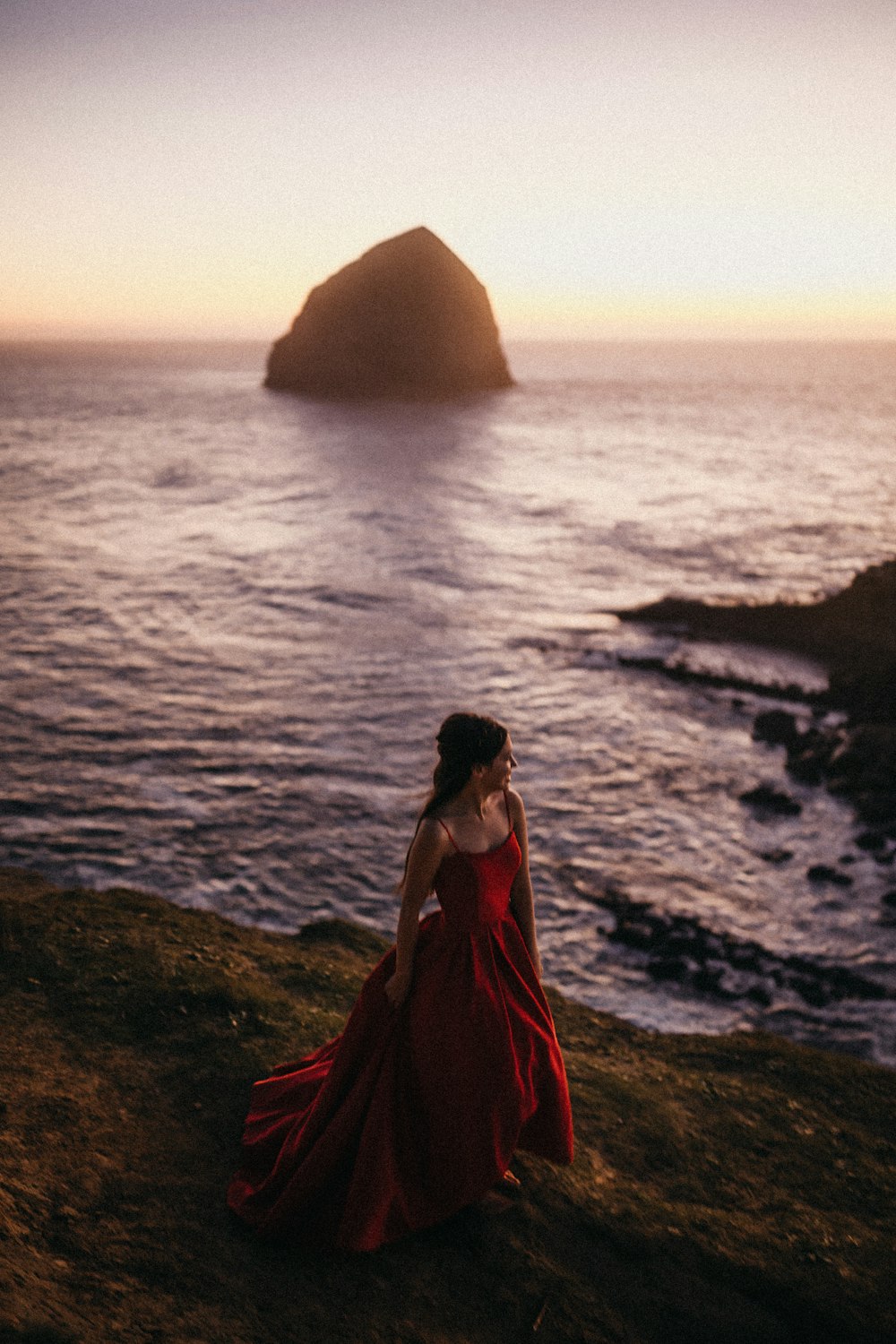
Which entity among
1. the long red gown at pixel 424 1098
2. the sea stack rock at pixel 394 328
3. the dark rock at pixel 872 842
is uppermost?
the sea stack rock at pixel 394 328

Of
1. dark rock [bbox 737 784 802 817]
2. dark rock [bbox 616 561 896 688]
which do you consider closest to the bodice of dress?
dark rock [bbox 737 784 802 817]

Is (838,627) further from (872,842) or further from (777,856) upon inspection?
(777,856)

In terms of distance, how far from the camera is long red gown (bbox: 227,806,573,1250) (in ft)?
11.6

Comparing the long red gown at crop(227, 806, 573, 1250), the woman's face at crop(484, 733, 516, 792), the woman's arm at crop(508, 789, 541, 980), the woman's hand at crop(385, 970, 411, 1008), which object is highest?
the woman's face at crop(484, 733, 516, 792)

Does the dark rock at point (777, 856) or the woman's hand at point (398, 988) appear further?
the dark rock at point (777, 856)

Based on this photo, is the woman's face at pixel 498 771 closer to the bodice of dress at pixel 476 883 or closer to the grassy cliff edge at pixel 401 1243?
the bodice of dress at pixel 476 883

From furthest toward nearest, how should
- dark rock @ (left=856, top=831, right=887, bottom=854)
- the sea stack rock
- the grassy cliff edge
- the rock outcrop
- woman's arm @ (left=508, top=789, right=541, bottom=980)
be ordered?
the sea stack rock, the rock outcrop, dark rock @ (left=856, top=831, right=887, bottom=854), woman's arm @ (left=508, top=789, right=541, bottom=980), the grassy cliff edge

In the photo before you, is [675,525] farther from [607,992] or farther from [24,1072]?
[24,1072]

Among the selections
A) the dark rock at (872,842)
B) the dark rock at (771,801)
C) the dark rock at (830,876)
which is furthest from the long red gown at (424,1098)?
the dark rock at (771,801)

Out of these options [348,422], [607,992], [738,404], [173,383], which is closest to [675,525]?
[607,992]

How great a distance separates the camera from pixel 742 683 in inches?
639

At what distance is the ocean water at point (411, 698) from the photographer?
9562mm

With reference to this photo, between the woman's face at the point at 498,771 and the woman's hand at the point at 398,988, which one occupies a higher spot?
the woman's face at the point at 498,771

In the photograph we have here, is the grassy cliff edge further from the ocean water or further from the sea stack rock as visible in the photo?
the sea stack rock
